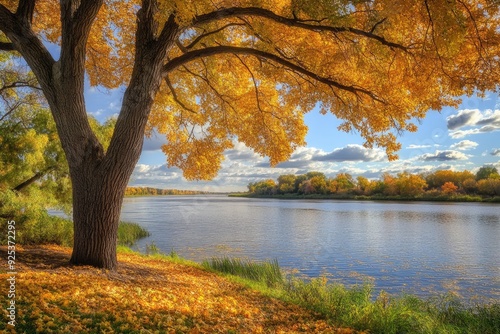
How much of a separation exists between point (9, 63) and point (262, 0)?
952 centimetres

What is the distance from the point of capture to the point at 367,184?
261ft

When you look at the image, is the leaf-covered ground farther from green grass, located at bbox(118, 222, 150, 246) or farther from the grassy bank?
the grassy bank

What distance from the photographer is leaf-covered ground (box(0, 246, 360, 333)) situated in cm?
380

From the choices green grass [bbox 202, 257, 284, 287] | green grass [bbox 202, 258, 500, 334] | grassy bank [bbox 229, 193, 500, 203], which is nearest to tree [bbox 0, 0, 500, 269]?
green grass [bbox 202, 258, 500, 334]

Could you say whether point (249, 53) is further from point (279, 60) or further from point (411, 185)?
point (411, 185)

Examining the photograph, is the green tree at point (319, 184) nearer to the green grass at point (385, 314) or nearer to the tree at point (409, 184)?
the tree at point (409, 184)

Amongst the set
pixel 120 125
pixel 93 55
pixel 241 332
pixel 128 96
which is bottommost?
pixel 241 332

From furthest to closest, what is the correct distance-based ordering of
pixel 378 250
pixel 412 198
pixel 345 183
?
pixel 345 183, pixel 412 198, pixel 378 250

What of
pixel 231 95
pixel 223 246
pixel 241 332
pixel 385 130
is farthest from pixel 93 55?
pixel 223 246

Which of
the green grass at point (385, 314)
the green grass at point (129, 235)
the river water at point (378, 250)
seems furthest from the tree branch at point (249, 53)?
the green grass at point (129, 235)

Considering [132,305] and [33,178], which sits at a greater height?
[33,178]

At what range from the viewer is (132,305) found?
4.49 metres

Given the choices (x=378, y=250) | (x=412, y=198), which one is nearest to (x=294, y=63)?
(x=378, y=250)

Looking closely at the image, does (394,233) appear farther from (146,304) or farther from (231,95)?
(146,304)
